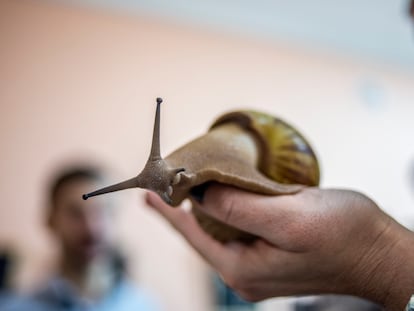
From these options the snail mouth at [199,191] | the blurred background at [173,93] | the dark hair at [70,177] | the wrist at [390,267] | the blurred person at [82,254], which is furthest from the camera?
the blurred background at [173,93]

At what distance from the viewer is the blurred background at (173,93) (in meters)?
2.07

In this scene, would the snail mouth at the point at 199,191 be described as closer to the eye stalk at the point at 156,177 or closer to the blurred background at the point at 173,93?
the eye stalk at the point at 156,177

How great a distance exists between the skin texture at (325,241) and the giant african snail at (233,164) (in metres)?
0.02

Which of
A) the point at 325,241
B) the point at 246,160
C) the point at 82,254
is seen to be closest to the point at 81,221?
the point at 82,254

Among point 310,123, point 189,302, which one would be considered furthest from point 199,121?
point 189,302

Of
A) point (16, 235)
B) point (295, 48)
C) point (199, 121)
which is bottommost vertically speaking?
point (16, 235)

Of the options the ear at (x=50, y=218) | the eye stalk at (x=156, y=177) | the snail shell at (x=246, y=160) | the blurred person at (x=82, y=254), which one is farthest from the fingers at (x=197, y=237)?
the ear at (x=50, y=218)

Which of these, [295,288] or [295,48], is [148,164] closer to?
[295,288]

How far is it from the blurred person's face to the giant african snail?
3.24 feet

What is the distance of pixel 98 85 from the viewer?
2232 millimetres

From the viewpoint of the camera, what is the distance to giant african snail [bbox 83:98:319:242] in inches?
23.1

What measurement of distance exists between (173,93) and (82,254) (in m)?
1.05

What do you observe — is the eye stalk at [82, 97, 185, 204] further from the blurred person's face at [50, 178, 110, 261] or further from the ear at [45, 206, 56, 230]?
the ear at [45, 206, 56, 230]

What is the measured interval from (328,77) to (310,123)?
0.36m
